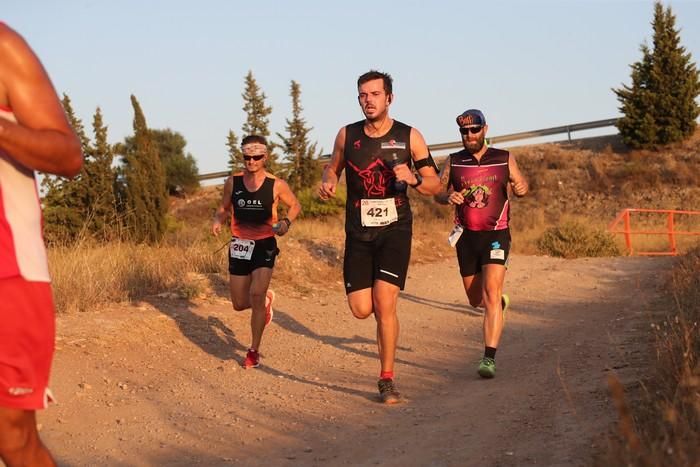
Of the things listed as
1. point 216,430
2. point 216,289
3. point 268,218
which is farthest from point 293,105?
point 216,430

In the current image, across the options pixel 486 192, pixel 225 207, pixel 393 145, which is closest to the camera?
pixel 393 145

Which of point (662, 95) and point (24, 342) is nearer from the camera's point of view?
point (24, 342)

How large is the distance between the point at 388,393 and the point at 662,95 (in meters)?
40.1

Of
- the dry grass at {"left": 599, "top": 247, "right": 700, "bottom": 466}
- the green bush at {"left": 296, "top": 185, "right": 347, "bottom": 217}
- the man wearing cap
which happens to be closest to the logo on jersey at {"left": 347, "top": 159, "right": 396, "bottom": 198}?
the man wearing cap

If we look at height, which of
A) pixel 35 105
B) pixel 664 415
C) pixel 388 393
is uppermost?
pixel 35 105

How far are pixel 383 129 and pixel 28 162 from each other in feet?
15.9

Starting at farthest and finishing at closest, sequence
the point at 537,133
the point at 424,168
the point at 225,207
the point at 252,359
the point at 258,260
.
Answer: the point at 537,133 < the point at 225,207 < the point at 258,260 < the point at 252,359 < the point at 424,168

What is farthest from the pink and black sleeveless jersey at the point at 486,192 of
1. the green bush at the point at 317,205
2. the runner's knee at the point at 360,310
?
the green bush at the point at 317,205

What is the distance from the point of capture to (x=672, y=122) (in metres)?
44.5

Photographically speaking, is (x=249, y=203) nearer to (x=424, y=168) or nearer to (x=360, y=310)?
(x=360, y=310)

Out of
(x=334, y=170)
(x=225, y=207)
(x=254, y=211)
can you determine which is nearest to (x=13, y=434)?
(x=334, y=170)

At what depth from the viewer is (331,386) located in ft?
26.5

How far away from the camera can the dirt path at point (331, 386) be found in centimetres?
563

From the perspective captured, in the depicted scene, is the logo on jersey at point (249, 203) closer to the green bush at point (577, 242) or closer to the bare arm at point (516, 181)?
the bare arm at point (516, 181)
